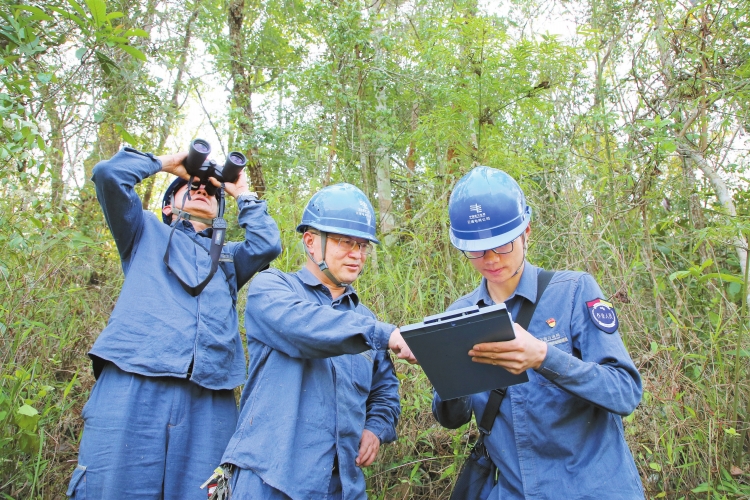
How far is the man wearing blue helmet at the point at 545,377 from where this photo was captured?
155 centimetres

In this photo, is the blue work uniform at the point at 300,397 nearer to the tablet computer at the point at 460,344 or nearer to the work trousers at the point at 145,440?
the tablet computer at the point at 460,344

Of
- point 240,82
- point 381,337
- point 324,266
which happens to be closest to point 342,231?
point 324,266

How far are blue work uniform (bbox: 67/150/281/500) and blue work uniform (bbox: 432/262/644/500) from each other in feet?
4.00

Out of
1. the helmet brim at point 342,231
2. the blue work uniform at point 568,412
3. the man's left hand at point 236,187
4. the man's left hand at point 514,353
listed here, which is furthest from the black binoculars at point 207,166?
the man's left hand at point 514,353

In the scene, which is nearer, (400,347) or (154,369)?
(400,347)

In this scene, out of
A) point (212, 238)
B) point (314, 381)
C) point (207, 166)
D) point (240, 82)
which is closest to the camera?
point (314, 381)

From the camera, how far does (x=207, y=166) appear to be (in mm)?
2762

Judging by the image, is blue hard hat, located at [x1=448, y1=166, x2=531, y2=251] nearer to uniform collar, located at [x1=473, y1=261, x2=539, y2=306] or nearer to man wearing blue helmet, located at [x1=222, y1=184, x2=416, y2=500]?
uniform collar, located at [x1=473, y1=261, x2=539, y2=306]

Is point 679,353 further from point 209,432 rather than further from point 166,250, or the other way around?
point 166,250

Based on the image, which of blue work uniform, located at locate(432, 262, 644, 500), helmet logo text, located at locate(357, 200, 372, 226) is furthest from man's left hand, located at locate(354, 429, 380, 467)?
helmet logo text, located at locate(357, 200, 372, 226)

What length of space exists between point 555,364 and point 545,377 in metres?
0.09

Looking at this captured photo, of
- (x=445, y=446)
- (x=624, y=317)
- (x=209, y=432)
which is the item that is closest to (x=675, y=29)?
(x=624, y=317)

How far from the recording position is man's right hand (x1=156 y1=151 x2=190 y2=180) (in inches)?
106

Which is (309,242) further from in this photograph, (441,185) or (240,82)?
(240,82)
